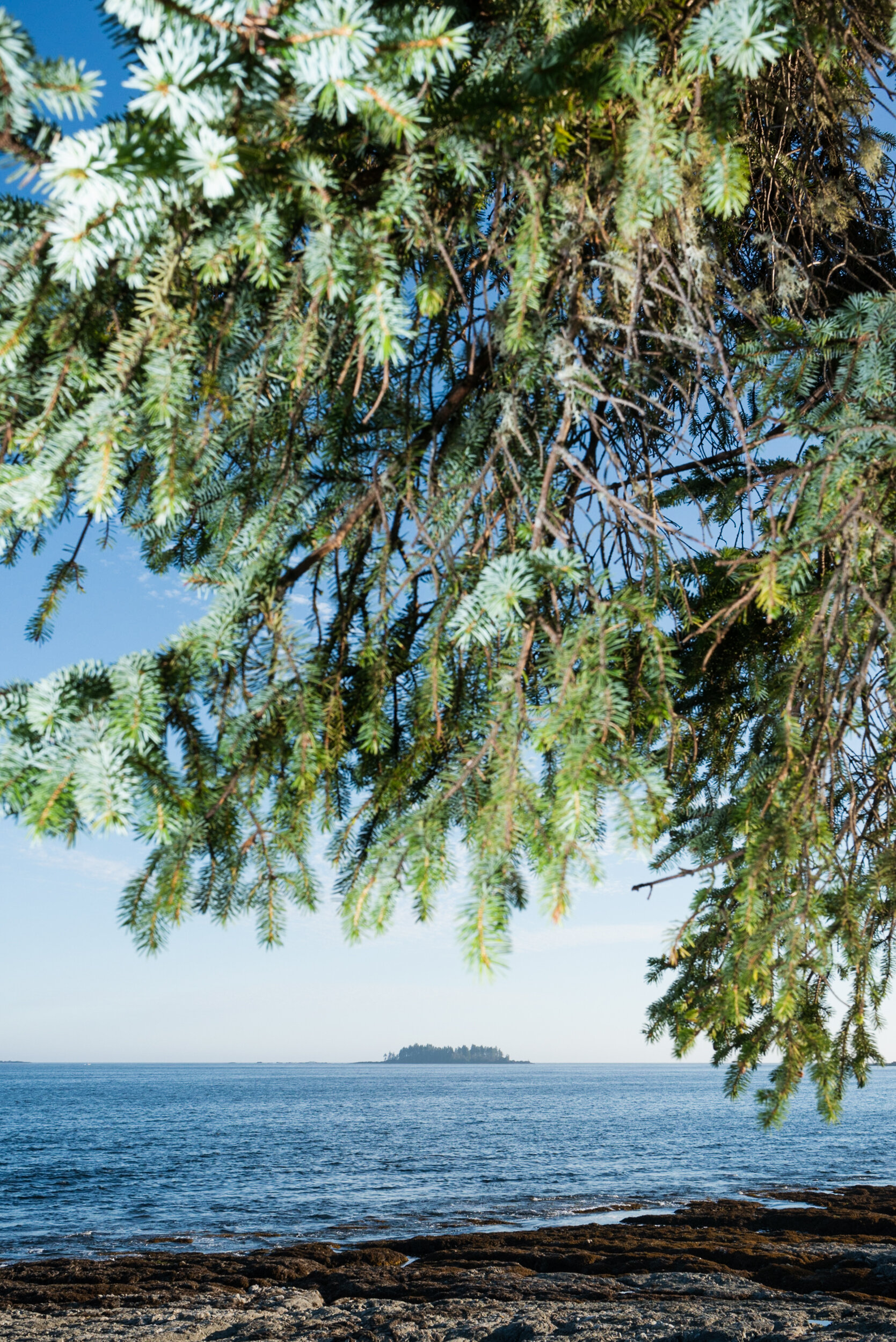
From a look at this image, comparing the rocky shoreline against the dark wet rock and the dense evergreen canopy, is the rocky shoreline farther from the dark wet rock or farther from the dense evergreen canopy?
the dense evergreen canopy

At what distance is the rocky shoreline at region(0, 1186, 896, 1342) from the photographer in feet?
28.4

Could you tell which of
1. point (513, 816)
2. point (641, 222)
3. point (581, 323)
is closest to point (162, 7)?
point (641, 222)

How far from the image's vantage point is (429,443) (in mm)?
2104

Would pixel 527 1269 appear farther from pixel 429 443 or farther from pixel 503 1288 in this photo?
pixel 429 443

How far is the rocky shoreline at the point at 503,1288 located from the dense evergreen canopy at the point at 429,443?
842cm

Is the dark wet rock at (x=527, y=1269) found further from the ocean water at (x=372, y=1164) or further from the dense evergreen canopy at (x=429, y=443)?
the dense evergreen canopy at (x=429, y=443)

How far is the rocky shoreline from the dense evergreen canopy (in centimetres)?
842

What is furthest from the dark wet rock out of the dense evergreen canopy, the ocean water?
the dense evergreen canopy

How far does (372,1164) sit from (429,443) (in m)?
31.3

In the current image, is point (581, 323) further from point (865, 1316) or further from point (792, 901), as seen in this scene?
point (865, 1316)

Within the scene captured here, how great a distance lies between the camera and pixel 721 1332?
8039mm

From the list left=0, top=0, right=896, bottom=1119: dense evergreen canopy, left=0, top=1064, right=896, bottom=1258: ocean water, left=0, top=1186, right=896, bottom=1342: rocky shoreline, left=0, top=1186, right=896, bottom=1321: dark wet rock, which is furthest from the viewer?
left=0, top=1064, right=896, bottom=1258: ocean water

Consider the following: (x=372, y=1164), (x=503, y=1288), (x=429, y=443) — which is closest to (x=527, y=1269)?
(x=503, y=1288)

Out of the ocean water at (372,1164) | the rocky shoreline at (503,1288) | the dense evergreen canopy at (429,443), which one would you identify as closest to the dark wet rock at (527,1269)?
the rocky shoreline at (503,1288)
